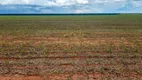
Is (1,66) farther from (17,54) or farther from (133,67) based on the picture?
(133,67)

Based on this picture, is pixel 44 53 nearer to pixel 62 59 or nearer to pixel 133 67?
pixel 62 59

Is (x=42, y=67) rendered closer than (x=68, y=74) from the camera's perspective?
No

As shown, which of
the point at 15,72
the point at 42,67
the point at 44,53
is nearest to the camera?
the point at 15,72

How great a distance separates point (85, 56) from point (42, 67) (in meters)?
2.96

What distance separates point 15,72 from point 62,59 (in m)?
2.77

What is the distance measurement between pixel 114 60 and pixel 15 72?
4.73m

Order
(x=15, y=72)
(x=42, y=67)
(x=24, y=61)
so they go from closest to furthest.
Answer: (x=15, y=72)
(x=42, y=67)
(x=24, y=61)

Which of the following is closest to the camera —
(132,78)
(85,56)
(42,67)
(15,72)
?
(132,78)

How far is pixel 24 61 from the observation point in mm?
9953

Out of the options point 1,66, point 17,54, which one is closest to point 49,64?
point 1,66

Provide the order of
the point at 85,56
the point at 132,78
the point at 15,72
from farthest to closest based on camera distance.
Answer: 1. the point at 85,56
2. the point at 15,72
3. the point at 132,78

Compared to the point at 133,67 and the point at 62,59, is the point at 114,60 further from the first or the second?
the point at 62,59

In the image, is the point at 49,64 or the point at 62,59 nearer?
the point at 49,64

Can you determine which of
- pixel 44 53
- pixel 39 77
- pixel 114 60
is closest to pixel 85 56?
pixel 114 60
